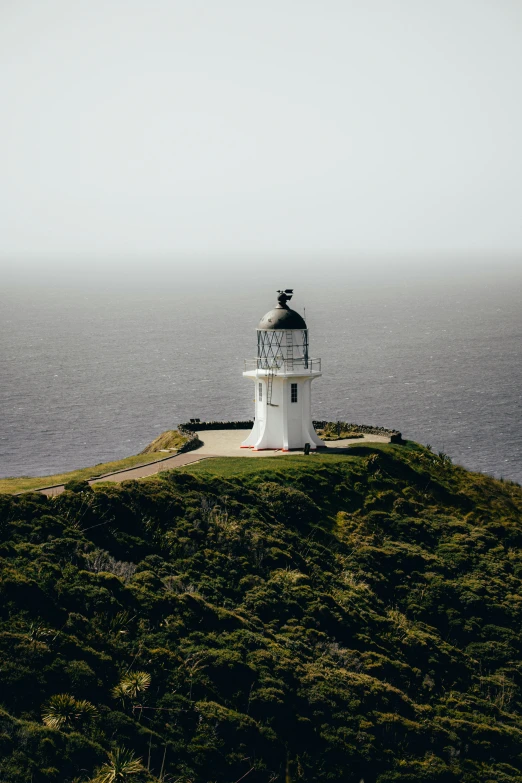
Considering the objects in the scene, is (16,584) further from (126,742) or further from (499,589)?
(499,589)

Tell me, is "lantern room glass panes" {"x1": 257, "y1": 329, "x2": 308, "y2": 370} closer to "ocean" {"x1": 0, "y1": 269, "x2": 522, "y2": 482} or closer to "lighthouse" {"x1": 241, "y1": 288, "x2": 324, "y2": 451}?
"lighthouse" {"x1": 241, "y1": 288, "x2": 324, "y2": 451}

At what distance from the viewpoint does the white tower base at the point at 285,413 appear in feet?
192

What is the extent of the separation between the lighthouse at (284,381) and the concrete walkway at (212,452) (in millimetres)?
957

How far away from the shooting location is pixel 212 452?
5781cm

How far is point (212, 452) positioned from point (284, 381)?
17.5 ft

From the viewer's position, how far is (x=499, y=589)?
47.8 meters

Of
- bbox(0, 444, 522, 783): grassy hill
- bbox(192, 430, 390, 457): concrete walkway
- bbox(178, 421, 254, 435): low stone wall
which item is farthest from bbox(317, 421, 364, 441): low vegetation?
bbox(0, 444, 522, 783): grassy hill

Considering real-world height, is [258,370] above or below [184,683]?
above

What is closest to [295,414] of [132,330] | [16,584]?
[16,584]

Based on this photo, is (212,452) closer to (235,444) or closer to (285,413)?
(235,444)

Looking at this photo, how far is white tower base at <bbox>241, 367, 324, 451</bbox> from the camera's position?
5853cm

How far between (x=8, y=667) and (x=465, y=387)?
90767 mm

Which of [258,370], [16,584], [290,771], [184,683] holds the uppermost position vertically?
[258,370]

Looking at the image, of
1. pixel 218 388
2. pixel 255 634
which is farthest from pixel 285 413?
pixel 218 388
